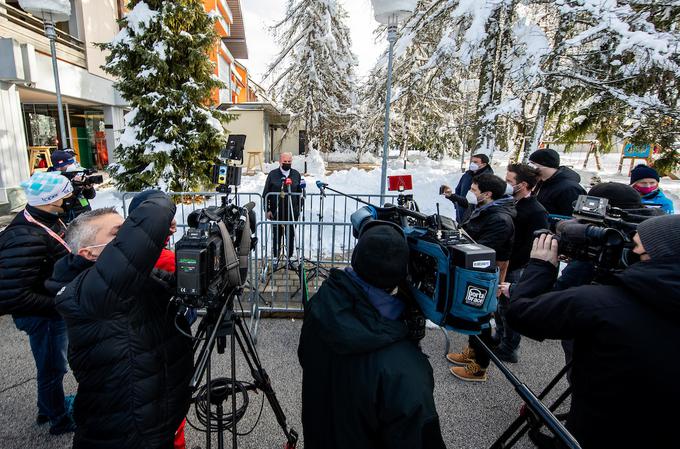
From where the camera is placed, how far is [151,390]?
166 cm

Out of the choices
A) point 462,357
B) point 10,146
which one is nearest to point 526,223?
point 462,357

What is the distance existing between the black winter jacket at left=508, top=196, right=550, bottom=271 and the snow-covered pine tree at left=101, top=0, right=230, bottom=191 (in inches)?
368

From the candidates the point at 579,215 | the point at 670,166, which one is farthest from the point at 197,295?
the point at 670,166

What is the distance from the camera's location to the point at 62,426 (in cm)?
265

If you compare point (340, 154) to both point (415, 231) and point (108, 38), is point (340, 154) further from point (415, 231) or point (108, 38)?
point (415, 231)

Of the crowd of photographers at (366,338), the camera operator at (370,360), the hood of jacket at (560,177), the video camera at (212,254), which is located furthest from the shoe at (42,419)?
the hood of jacket at (560,177)

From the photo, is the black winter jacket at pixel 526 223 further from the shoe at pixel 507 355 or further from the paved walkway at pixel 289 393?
the paved walkway at pixel 289 393

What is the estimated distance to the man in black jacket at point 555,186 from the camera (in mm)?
3912

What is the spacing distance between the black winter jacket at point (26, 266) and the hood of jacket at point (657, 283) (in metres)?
3.31

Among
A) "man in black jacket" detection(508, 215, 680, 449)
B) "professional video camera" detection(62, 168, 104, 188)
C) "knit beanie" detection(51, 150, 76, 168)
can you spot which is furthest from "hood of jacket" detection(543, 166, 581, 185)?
"knit beanie" detection(51, 150, 76, 168)

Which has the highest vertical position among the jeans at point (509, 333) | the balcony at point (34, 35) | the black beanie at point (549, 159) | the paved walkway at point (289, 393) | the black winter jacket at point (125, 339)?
the balcony at point (34, 35)

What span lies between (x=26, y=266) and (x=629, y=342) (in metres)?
3.36

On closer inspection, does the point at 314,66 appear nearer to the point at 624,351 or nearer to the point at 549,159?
the point at 549,159

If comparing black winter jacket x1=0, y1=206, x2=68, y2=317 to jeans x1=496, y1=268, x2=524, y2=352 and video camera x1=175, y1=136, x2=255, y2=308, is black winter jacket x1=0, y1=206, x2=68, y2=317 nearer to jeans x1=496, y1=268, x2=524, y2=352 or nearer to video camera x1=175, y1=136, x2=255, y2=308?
video camera x1=175, y1=136, x2=255, y2=308
